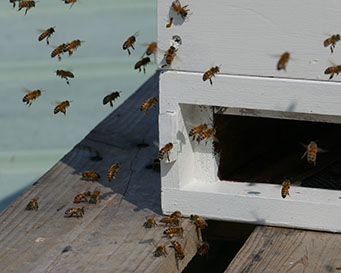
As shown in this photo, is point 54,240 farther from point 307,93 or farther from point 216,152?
point 307,93

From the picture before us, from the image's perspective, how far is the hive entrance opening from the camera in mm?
3244

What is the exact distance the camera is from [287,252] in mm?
2594

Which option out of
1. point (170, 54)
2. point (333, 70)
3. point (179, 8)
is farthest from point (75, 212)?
point (333, 70)

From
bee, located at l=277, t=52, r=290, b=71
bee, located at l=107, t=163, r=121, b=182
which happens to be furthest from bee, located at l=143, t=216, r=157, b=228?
bee, located at l=277, t=52, r=290, b=71

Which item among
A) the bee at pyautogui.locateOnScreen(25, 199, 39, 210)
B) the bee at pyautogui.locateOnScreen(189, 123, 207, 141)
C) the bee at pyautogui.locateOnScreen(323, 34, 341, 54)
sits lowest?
the bee at pyautogui.locateOnScreen(25, 199, 39, 210)

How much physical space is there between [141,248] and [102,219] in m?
0.31

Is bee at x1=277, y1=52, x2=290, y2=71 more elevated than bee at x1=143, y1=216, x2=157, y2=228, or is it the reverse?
bee at x1=277, y1=52, x2=290, y2=71

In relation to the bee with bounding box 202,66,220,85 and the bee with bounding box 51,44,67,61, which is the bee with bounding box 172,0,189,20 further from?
the bee with bounding box 51,44,67,61

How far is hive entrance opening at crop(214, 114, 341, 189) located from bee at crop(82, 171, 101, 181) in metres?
0.52

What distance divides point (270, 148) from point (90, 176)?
967 mm

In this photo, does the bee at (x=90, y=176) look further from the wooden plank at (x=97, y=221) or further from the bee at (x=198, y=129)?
the bee at (x=198, y=129)

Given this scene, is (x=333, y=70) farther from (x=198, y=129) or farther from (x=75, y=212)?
(x=75, y=212)

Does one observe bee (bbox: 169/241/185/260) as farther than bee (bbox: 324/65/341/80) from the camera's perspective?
Yes

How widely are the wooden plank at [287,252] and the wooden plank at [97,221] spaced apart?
232 mm
